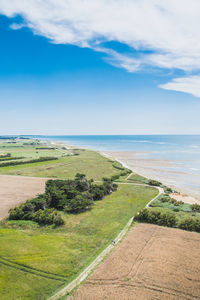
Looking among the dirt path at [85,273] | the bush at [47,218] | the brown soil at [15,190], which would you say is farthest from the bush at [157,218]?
the brown soil at [15,190]

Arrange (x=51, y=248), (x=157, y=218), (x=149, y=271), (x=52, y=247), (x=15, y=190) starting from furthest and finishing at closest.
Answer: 1. (x=15, y=190)
2. (x=157, y=218)
3. (x=52, y=247)
4. (x=51, y=248)
5. (x=149, y=271)

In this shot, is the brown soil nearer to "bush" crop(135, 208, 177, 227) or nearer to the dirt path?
the dirt path

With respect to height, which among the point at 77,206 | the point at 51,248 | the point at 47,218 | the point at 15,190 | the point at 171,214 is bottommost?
the point at 15,190

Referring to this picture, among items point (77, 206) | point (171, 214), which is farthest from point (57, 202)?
point (171, 214)

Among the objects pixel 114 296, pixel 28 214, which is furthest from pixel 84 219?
pixel 114 296

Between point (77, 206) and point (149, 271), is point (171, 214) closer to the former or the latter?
point (149, 271)

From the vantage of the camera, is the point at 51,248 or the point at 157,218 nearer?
the point at 51,248

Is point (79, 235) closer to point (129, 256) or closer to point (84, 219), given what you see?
point (84, 219)

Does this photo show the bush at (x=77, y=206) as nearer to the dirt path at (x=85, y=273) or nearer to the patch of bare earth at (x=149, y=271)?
the dirt path at (x=85, y=273)
